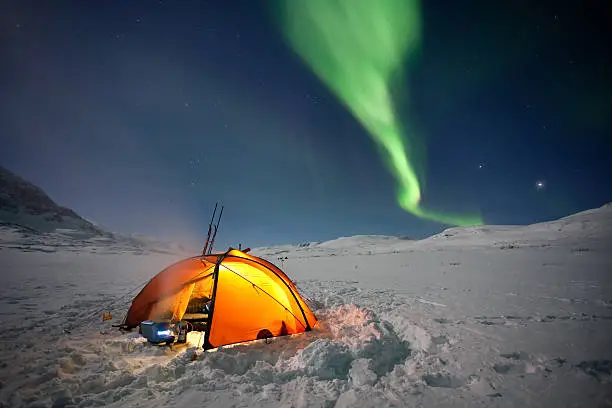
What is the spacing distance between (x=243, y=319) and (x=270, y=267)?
6.81 feet

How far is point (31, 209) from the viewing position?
134875 millimetres

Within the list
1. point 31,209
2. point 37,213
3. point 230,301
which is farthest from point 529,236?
point 31,209

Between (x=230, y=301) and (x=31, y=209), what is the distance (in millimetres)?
188269

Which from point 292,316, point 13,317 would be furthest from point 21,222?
point 292,316

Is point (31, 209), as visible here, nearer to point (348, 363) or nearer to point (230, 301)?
point (230, 301)

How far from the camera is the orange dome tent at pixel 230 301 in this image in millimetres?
6227

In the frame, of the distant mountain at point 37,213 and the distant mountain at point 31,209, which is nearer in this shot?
the distant mountain at point 37,213

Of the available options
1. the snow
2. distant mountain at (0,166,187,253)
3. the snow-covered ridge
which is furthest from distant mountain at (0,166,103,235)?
the snow

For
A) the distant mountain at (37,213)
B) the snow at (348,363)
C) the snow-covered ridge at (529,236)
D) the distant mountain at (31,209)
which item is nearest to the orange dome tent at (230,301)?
the snow at (348,363)

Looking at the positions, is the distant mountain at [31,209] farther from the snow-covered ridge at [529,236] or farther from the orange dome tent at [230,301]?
the orange dome tent at [230,301]

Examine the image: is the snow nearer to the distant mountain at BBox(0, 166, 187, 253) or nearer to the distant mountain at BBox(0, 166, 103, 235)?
the distant mountain at BBox(0, 166, 187, 253)

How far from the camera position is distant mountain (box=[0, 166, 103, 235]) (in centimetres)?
11906

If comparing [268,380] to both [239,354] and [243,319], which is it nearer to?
[239,354]

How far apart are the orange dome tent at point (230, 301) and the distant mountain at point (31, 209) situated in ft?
458
